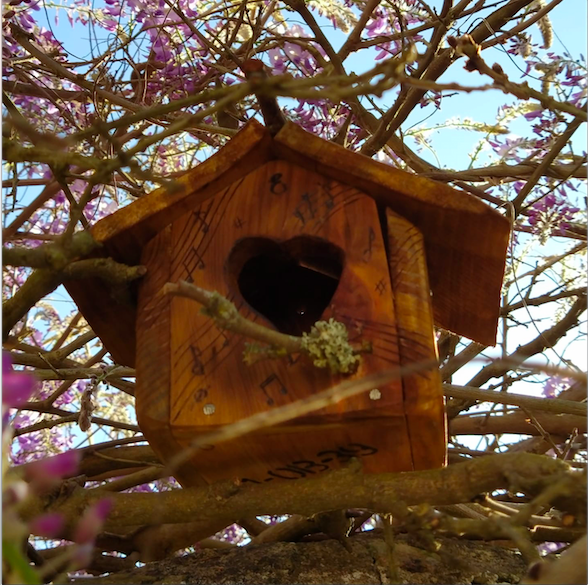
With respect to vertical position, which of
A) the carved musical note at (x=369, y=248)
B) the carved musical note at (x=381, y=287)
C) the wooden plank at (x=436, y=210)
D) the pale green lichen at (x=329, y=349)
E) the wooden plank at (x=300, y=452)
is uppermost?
the wooden plank at (x=436, y=210)

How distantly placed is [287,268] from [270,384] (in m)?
0.53

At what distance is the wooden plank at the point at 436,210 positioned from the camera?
1.57 meters

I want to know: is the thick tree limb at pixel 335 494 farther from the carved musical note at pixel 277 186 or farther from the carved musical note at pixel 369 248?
the carved musical note at pixel 277 186

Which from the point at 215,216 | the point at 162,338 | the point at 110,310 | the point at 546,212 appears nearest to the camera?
the point at 162,338

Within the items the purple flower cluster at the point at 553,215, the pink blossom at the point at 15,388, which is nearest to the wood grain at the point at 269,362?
the pink blossom at the point at 15,388

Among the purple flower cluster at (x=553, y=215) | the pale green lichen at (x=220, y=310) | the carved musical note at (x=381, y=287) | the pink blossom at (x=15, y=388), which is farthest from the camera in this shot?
the purple flower cluster at (x=553, y=215)

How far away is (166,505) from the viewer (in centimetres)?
143

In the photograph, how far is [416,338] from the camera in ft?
4.63

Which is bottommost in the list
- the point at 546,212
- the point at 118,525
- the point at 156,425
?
the point at 118,525

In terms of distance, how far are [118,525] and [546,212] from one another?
174cm

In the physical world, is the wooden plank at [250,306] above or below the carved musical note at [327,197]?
below

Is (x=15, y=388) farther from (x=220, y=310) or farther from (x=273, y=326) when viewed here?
(x=273, y=326)

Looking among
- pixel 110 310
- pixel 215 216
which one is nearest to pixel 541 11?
pixel 215 216

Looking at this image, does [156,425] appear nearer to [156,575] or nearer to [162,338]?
[162,338]
